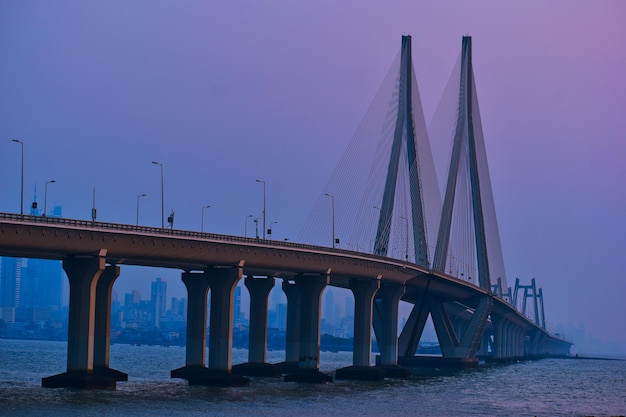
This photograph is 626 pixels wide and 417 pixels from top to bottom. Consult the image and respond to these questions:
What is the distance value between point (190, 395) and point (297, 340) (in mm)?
33646

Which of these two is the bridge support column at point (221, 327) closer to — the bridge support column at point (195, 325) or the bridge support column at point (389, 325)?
the bridge support column at point (195, 325)

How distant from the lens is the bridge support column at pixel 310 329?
336 feet

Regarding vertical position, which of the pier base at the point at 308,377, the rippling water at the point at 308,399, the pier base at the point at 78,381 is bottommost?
the rippling water at the point at 308,399

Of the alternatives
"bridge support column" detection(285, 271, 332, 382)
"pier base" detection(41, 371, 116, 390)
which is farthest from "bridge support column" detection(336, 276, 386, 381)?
"pier base" detection(41, 371, 116, 390)

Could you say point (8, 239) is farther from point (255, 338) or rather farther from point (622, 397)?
point (622, 397)

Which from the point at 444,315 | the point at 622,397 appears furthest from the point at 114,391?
the point at 444,315

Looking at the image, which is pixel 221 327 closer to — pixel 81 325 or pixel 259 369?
pixel 259 369

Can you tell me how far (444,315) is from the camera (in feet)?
496

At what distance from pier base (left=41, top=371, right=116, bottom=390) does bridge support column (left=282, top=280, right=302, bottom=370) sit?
109 feet

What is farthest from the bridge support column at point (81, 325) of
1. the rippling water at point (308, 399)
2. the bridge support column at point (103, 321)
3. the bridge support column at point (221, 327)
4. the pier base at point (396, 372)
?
the pier base at point (396, 372)

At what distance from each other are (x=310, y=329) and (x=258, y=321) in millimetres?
5798

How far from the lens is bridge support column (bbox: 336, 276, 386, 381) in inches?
4350

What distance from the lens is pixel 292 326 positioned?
115 m

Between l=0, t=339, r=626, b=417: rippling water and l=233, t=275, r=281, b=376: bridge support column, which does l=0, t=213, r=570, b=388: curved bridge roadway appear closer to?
l=233, t=275, r=281, b=376: bridge support column
